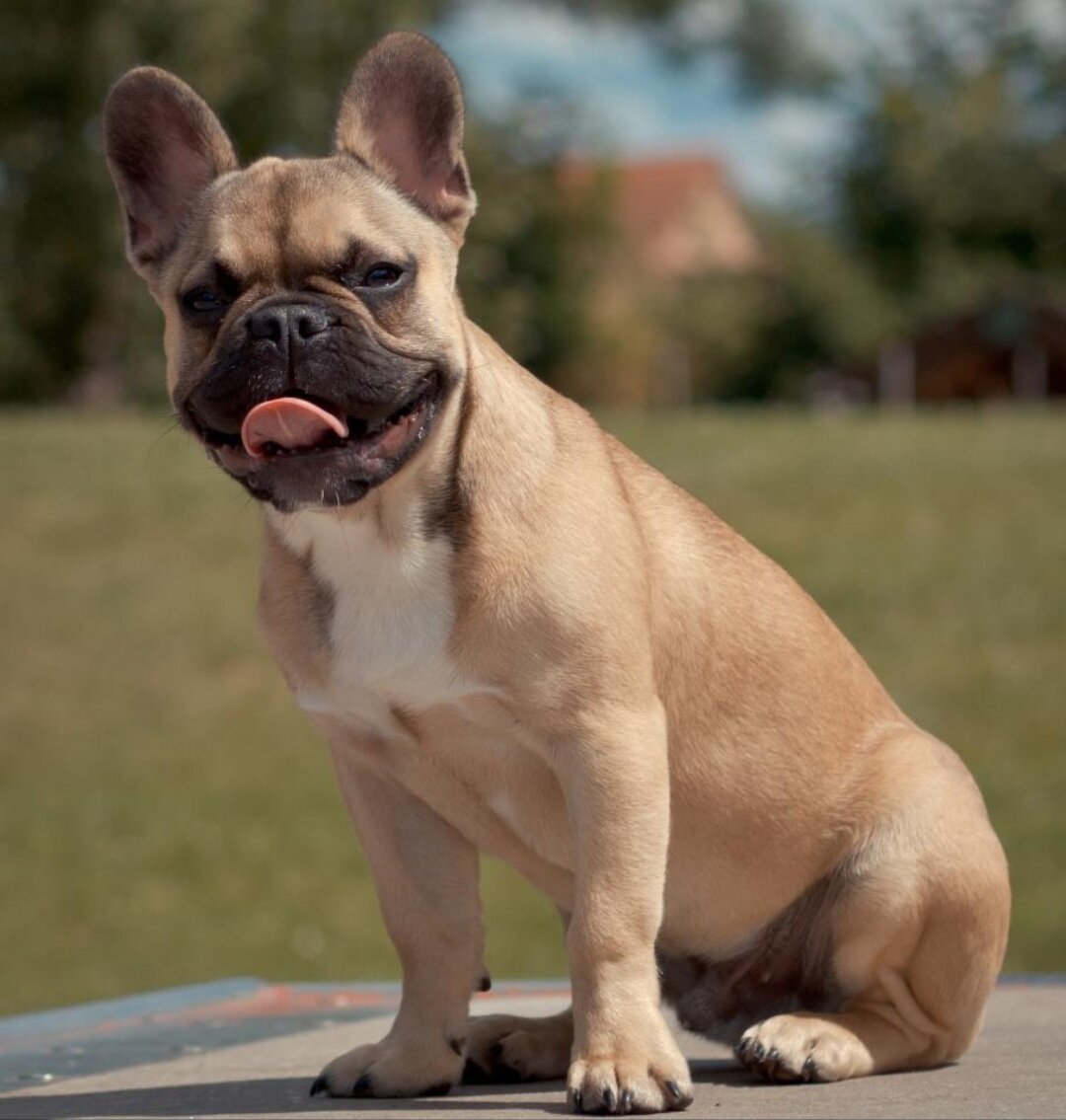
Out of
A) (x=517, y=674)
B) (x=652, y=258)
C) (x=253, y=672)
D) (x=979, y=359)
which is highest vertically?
(x=517, y=674)

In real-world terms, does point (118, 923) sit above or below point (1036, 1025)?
below

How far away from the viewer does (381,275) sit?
180 inches

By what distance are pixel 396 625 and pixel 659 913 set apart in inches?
32.6

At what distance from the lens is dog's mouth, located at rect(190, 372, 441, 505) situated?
4324mm

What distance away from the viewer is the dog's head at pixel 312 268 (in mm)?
4332

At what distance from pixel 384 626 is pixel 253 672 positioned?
1389 centimetres

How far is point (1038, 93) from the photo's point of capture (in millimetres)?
66250

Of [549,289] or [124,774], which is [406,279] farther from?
[549,289]

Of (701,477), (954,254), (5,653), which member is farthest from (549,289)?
(5,653)

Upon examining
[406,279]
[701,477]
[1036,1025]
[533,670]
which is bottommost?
[701,477]

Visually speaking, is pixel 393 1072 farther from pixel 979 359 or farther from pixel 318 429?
pixel 979 359

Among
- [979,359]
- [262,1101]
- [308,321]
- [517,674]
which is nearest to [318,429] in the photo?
[308,321]

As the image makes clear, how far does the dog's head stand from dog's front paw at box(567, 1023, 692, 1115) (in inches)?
50.5

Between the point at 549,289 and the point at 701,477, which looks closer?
the point at 701,477
